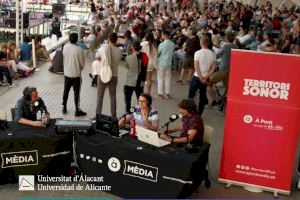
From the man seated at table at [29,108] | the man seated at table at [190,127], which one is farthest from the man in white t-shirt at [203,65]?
the man seated at table at [29,108]

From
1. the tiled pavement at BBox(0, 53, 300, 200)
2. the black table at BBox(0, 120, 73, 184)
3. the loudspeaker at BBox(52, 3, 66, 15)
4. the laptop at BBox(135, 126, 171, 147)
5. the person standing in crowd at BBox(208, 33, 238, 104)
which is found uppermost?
the loudspeaker at BBox(52, 3, 66, 15)

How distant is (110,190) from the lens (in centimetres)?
590

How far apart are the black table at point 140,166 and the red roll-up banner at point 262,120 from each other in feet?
1.69

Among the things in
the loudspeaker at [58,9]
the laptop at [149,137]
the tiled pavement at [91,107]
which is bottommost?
the tiled pavement at [91,107]

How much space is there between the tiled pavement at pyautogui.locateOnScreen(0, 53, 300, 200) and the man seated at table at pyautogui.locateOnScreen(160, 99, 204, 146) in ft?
2.44

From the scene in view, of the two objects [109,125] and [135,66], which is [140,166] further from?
[135,66]

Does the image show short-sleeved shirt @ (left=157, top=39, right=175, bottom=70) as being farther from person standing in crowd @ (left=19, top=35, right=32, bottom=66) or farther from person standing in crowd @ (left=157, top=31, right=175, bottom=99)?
person standing in crowd @ (left=19, top=35, right=32, bottom=66)

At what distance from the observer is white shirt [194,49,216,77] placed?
8836 mm

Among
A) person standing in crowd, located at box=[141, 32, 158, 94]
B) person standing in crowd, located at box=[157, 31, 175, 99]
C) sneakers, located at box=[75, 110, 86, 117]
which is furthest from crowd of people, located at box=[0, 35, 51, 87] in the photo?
person standing in crowd, located at box=[157, 31, 175, 99]

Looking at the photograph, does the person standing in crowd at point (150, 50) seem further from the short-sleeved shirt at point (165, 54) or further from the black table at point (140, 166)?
the black table at point (140, 166)

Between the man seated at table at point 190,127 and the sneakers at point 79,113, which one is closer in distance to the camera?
the man seated at table at point 190,127

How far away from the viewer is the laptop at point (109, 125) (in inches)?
234

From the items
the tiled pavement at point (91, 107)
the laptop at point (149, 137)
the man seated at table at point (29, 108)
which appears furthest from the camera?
the man seated at table at point (29, 108)

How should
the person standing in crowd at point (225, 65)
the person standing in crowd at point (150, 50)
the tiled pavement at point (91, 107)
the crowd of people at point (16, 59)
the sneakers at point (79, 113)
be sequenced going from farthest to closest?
the crowd of people at point (16, 59), the person standing in crowd at point (150, 50), the person standing in crowd at point (225, 65), the sneakers at point (79, 113), the tiled pavement at point (91, 107)
